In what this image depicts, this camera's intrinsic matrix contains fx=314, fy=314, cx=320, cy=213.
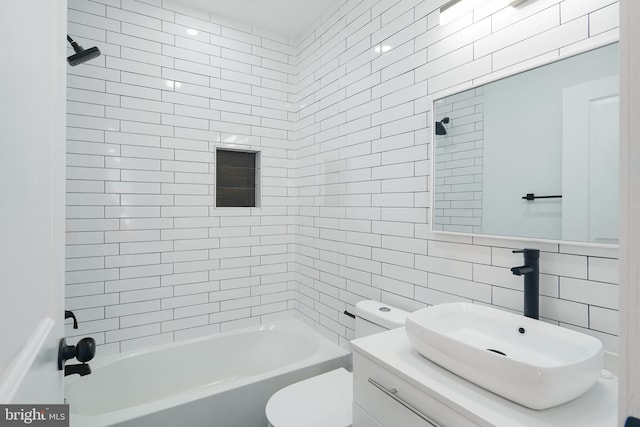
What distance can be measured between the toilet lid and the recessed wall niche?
1546 mm

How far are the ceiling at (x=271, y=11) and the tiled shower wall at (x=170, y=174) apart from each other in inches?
3.7

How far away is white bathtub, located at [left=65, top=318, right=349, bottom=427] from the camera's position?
1.71 metres

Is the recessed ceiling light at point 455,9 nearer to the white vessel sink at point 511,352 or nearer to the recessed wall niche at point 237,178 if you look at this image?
the white vessel sink at point 511,352

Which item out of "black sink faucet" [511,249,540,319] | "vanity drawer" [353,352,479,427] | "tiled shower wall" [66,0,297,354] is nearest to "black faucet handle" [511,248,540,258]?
"black sink faucet" [511,249,540,319]

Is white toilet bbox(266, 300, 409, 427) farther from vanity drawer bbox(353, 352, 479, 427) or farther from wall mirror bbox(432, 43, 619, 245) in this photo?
wall mirror bbox(432, 43, 619, 245)

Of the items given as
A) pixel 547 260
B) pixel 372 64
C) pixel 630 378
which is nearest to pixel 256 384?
pixel 547 260

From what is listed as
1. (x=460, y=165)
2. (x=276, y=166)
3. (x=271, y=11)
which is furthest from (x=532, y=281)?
(x=271, y=11)

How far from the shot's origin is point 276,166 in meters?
2.86

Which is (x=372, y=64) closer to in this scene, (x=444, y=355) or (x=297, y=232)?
(x=297, y=232)

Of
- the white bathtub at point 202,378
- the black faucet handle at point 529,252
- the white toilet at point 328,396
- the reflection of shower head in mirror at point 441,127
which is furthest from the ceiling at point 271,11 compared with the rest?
the white bathtub at point 202,378

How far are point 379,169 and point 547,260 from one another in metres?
1.05

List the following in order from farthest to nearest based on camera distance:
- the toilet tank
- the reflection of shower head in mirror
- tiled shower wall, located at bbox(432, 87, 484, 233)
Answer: the toilet tank → the reflection of shower head in mirror → tiled shower wall, located at bbox(432, 87, 484, 233)

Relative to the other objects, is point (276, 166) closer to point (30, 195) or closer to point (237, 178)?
point (237, 178)

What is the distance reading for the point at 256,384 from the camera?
194cm
